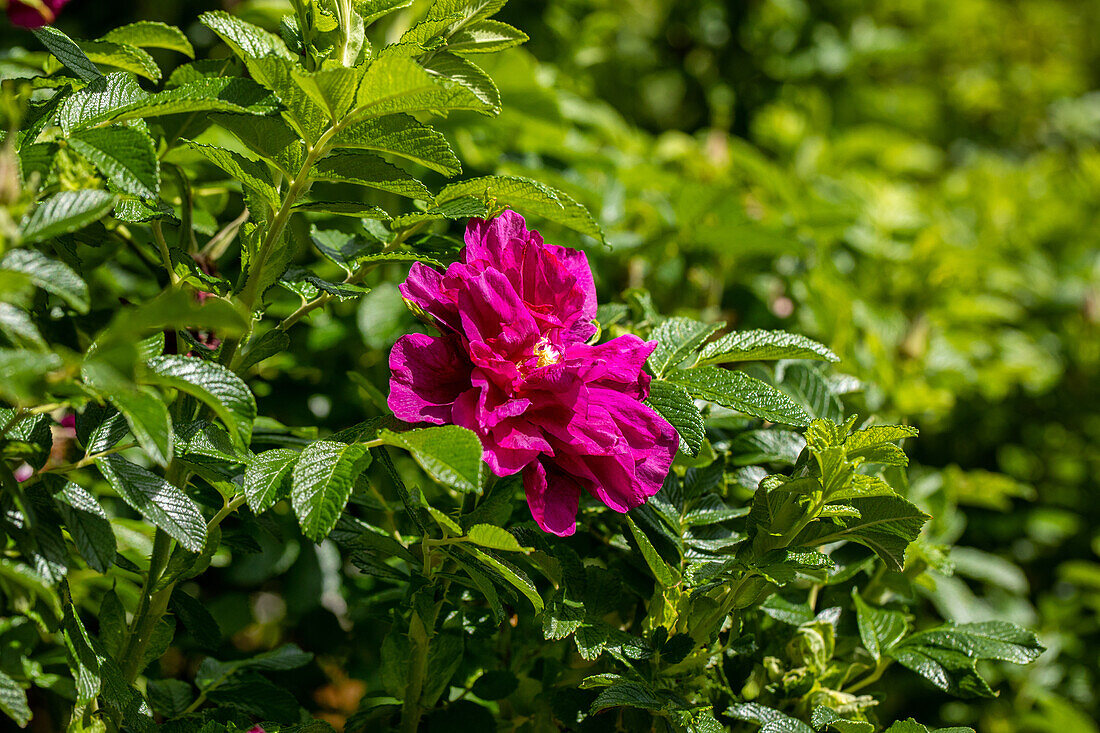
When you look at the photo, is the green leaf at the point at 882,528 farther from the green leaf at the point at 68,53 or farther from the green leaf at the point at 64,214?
the green leaf at the point at 68,53

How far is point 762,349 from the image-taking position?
873 mm

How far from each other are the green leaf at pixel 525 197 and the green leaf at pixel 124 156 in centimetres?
25

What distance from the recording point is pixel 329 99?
0.69 metres

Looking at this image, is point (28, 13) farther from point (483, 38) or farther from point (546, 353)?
point (546, 353)

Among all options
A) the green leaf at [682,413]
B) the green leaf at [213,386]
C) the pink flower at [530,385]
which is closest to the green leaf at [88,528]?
the green leaf at [213,386]

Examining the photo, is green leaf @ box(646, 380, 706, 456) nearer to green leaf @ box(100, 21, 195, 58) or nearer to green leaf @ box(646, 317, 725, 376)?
green leaf @ box(646, 317, 725, 376)

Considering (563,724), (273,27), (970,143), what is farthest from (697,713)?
(970,143)

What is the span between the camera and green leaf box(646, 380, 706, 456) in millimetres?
773

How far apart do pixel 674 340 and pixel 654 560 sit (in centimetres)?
23

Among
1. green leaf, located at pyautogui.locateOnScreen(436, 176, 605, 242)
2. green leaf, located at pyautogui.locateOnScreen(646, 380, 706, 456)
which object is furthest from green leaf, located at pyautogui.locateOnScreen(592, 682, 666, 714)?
green leaf, located at pyautogui.locateOnScreen(436, 176, 605, 242)

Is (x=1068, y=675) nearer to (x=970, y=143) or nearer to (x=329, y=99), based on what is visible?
(x=329, y=99)

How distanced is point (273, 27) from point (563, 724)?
1274mm

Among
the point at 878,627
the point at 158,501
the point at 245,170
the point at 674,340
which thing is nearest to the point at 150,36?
the point at 245,170

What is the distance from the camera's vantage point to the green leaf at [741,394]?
2.59 feet
